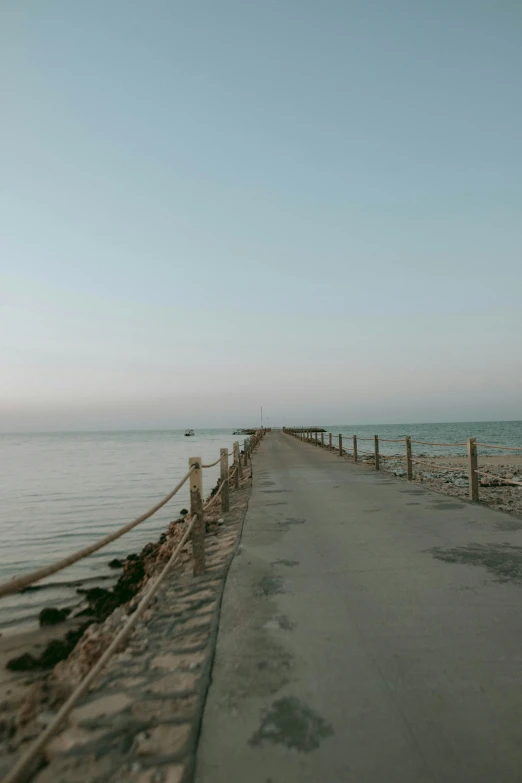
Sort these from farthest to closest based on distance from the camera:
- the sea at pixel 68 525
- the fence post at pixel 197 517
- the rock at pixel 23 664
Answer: the sea at pixel 68 525 < the fence post at pixel 197 517 < the rock at pixel 23 664

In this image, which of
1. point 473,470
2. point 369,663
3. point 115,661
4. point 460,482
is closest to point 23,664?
point 115,661

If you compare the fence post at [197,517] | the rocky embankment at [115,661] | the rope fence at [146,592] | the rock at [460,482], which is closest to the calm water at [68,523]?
the rocky embankment at [115,661]

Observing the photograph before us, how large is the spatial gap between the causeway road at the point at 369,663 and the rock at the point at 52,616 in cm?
283

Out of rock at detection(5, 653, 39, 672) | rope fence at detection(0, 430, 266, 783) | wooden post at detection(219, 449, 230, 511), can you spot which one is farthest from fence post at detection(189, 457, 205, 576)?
wooden post at detection(219, 449, 230, 511)

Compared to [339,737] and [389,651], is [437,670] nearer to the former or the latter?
[389,651]

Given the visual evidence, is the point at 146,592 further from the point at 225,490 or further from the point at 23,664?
the point at 225,490

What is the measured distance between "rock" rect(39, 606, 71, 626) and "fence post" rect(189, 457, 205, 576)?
99.7 inches

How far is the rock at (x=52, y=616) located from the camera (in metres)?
6.08

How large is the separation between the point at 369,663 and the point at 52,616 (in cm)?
513

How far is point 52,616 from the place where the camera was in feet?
20.1

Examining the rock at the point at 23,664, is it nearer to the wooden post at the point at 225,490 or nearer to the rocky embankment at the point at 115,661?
the rocky embankment at the point at 115,661

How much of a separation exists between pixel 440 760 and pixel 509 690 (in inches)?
31.0

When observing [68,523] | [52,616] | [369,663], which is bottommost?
[68,523]

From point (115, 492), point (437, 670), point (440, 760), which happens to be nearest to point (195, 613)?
point (437, 670)
